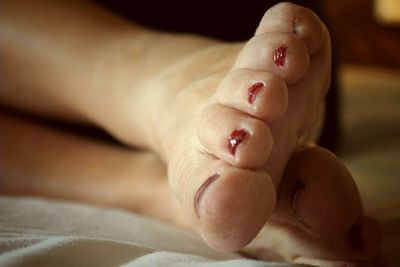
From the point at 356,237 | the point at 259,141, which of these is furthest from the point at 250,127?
the point at 356,237

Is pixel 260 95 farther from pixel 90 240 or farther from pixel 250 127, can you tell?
pixel 90 240

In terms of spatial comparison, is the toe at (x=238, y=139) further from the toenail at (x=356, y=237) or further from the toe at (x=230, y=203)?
the toenail at (x=356, y=237)

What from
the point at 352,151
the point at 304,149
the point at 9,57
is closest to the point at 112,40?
the point at 9,57

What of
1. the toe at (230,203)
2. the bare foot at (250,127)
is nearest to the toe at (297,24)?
the bare foot at (250,127)

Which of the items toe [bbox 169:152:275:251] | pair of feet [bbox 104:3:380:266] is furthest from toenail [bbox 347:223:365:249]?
toe [bbox 169:152:275:251]

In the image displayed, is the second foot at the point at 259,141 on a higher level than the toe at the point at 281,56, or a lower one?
lower

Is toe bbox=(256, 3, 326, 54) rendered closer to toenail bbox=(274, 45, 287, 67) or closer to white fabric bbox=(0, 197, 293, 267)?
toenail bbox=(274, 45, 287, 67)
